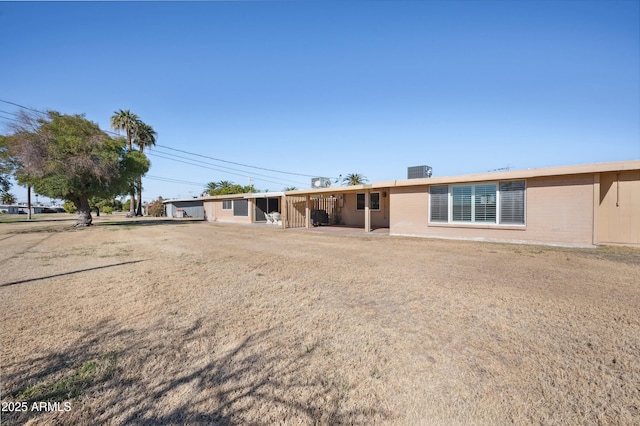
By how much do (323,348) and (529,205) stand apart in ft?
32.5

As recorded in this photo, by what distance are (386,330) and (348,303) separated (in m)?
0.95

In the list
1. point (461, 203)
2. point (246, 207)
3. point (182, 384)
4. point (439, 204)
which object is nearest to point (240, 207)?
point (246, 207)

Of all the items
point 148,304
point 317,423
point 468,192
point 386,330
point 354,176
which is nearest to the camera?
point 317,423

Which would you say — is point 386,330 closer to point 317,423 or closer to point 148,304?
point 317,423

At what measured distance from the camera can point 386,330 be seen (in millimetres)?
3219

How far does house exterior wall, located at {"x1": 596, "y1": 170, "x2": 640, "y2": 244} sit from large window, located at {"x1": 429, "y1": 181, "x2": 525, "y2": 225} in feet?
6.88

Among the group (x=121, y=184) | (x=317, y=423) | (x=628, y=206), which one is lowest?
(x=317, y=423)

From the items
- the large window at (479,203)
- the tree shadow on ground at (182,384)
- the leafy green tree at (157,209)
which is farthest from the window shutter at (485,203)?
the leafy green tree at (157,209)

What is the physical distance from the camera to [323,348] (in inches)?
111

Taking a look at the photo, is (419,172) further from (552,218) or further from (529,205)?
(552,218)

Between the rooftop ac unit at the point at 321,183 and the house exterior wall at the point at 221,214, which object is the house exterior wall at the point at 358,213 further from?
the house exterior wall at the point at 221,214

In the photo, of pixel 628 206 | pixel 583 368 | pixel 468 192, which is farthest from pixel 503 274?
pixel 628 206

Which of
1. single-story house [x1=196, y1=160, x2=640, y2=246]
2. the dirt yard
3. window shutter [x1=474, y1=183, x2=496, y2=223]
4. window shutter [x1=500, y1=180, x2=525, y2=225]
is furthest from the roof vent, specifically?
the dirt yard

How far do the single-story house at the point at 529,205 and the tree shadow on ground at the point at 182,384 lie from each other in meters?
10.0
